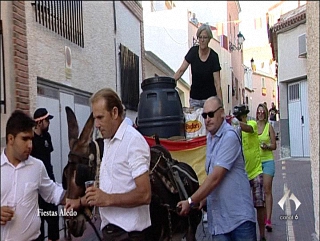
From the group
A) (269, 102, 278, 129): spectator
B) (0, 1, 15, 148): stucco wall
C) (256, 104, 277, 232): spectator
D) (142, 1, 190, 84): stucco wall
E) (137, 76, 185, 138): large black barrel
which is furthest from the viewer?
(142, 1, 190, 84): stucco wall

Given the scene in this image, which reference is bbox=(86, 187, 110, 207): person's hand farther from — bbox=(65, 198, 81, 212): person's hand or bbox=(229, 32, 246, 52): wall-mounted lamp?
bbox=(229, 32, 246, 52): wall-mounted lamp

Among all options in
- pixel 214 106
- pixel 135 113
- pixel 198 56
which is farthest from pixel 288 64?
pixel 214 106

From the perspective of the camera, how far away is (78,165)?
2.88 m

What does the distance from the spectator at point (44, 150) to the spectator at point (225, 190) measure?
2.78 feet

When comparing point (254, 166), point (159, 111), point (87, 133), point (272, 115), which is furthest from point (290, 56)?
point (87, 133)

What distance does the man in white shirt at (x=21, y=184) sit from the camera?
8.04 ft

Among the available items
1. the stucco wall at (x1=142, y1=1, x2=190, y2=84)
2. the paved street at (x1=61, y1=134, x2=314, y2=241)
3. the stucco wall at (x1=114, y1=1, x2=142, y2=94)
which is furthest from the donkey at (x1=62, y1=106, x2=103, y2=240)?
the stucco wall at (x1=142, y1=1, x2=190, y2=84)

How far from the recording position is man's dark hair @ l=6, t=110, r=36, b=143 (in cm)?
233

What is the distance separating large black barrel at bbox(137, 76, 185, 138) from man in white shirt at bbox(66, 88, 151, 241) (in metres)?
1.95

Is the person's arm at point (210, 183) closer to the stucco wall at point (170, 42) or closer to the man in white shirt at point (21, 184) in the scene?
the man in white shirt at point (21, 184)

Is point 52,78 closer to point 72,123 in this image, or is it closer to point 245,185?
point 72,123

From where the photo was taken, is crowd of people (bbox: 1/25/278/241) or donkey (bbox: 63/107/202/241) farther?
donkey (bbox: 63/107/202/241)

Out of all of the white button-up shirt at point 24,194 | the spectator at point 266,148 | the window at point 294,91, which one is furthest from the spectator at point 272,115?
the white button-up shirt at point 24,194

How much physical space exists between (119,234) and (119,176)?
12.7 inches
